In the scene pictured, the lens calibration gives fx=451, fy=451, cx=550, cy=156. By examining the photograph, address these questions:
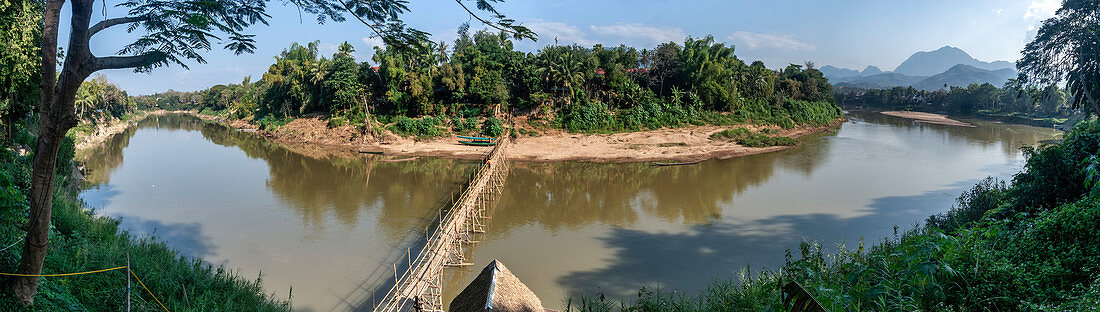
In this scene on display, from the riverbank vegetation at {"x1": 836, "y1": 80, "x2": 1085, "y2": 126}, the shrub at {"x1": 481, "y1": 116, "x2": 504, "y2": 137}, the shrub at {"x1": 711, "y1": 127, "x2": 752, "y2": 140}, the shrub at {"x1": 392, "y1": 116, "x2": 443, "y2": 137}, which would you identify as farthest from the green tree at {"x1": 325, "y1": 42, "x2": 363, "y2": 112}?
the riverbank vegetation at {"x1": 836, "y1": 80, "x2": 1085, "y2": 126}

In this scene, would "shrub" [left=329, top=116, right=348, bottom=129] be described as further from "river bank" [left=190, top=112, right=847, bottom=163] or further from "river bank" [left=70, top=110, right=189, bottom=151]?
"river bank" [left=70, top=110, right=189, bottom=151]

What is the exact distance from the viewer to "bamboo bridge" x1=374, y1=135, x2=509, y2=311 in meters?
8.16

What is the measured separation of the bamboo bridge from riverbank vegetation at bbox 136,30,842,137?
15747 mm

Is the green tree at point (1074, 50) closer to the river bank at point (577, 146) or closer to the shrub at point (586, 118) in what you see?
the river bank at point (577, 146)

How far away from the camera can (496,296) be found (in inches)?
182

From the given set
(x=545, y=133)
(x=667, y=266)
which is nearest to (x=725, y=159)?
(x=545, y=133)

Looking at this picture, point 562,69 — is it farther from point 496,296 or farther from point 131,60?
point 131,60

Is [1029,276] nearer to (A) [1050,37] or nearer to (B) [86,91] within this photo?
(A) [1050,37]

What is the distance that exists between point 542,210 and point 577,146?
12844 mm

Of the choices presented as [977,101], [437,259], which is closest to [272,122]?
[437,259]

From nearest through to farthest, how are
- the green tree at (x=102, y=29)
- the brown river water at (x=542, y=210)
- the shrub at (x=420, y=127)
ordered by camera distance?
the green tree at (x=102, y=29)
the brown river water at (x=542, y=210)
the shrub at (x=420, y=127)

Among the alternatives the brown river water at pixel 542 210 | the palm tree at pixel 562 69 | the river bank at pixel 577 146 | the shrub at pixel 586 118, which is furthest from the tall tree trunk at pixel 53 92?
the palm tree at pixel 562 69

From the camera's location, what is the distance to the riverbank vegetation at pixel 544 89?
3175 cm

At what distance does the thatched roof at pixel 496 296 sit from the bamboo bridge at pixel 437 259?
23.7 inches
